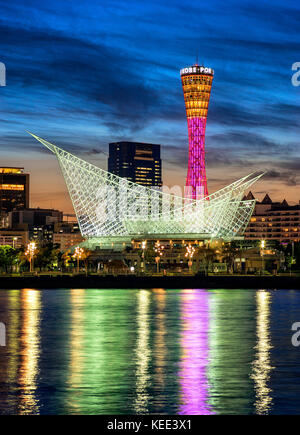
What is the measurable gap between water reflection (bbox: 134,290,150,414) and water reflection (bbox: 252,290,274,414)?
3153 millimetres

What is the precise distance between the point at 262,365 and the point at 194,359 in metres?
2.83

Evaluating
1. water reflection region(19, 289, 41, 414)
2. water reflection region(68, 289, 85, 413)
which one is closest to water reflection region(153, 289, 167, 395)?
water reflection region(68, 289, 85, 413)

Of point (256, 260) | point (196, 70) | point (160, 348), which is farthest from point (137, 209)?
point (160, 348)

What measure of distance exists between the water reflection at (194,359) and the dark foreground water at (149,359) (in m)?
0.04

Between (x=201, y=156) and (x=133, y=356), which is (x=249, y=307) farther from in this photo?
(x=201, y=156)

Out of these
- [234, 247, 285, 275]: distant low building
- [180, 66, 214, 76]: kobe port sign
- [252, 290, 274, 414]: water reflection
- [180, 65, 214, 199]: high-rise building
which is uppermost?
[180, 66, 214, 76]: kobe port sign

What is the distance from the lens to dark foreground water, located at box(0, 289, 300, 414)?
24016mm

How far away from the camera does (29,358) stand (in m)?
33.5

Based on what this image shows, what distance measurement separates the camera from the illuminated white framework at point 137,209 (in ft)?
409

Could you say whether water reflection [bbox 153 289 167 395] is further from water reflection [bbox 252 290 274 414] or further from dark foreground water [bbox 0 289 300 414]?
water reflection [bbox 252 290 274 414]

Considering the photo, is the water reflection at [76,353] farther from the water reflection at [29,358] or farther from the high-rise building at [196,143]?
the high-rise building at [196,143]

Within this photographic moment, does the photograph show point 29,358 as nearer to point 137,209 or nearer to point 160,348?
point 160,348

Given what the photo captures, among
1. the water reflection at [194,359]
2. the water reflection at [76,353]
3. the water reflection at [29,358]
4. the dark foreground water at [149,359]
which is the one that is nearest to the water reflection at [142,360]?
the dark foreground water at [149,359]

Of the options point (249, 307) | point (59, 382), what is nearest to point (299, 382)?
point (59, 382)
